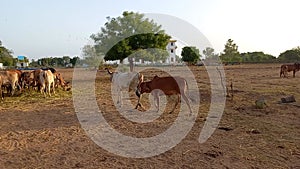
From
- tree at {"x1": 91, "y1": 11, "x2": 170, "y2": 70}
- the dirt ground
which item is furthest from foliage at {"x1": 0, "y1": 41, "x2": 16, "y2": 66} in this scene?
the dirt ground

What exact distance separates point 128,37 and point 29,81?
14998 millimetres

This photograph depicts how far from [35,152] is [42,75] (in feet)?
30.6

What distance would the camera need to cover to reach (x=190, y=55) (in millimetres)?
72562

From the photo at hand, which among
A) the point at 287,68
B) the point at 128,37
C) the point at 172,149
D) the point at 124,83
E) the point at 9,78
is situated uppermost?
the point at 128,37

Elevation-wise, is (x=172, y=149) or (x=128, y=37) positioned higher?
(x=128, y=37)

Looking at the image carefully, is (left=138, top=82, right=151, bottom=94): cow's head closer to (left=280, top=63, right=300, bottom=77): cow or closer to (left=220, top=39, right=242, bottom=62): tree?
(left=280, top=63, right=300, bottom=77): cow

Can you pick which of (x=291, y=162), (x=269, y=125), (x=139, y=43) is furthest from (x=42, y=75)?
(x=139, y=43)

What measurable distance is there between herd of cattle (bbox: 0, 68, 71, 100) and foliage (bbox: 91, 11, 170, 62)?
465 inches

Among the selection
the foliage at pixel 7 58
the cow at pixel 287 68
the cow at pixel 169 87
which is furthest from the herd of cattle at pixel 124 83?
the foliage at pixel 7 58

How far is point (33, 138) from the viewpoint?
706cm

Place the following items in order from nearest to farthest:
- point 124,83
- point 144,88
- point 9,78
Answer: point 144,88 < point 124,83 < point 9,78

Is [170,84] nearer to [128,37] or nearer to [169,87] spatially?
[169,87]

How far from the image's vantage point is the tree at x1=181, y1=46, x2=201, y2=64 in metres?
69.9

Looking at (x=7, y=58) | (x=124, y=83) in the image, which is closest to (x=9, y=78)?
(x=124, y=83)
